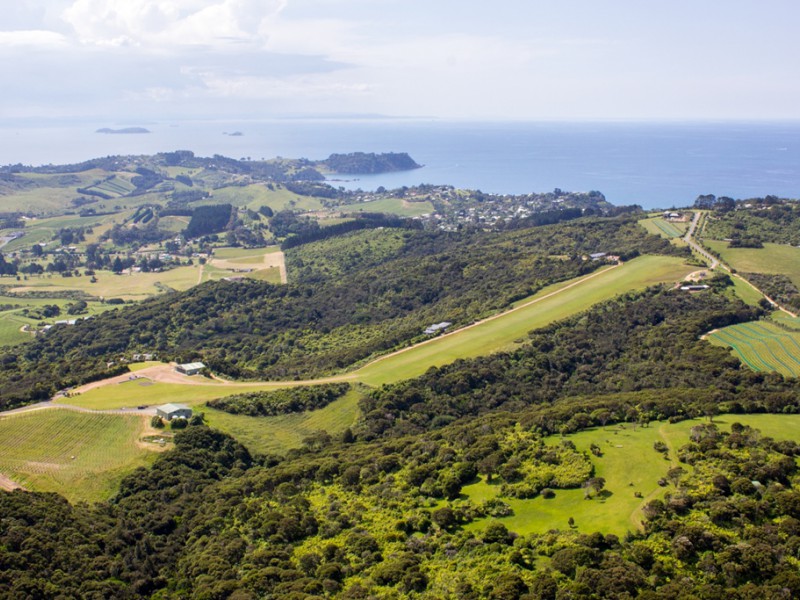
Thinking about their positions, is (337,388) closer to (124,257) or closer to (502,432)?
(502,432)

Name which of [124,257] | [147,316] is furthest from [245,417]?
[124,257]

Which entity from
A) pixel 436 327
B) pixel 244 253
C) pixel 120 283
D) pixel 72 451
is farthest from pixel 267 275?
pixel 72 451

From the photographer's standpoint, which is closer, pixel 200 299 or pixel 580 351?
pixel 580 351

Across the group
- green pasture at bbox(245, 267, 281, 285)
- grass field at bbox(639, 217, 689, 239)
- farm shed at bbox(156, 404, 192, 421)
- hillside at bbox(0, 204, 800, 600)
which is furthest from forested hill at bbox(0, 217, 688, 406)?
farm shed at bbox(156, 404, 192, 421)

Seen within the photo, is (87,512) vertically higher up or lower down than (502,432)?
lower down

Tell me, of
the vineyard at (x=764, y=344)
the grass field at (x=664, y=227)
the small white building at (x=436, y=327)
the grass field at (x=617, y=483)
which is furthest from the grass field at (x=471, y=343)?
the grass field at (x=617, y=483)
